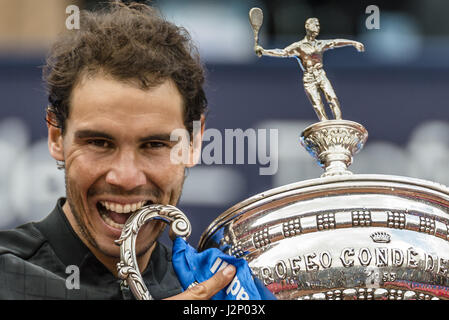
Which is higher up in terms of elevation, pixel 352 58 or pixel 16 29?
pixel 16 29

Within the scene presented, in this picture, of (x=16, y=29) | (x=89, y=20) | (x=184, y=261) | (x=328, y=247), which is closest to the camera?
(x=328, y=247)

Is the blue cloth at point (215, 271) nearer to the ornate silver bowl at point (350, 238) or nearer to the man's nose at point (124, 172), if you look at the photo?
the ornate silver bowl at point (350, 238)

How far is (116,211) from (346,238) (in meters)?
0.41

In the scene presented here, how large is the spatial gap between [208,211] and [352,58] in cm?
87

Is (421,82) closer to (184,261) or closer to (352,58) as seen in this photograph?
(352,58)

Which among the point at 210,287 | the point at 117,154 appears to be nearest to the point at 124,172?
the point at 117,154

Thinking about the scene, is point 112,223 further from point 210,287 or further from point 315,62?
point 315,62

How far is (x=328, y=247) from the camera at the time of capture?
1561 mm

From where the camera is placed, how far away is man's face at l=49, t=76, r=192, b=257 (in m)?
1.67

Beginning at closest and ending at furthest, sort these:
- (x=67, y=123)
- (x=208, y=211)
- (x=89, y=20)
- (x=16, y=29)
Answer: (x=67, y=123) → (x=89, y=20) → (x=208, y=211) → (x=16, y=29)

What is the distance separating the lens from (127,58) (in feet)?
5.74

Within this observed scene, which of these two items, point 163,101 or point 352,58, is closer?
point 163,101

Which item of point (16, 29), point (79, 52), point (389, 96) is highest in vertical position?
point (16, 29)

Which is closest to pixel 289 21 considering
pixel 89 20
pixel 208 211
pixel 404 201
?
pixel 208 211
